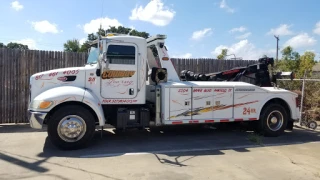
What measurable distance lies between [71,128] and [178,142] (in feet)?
9.46

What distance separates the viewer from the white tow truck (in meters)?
A: 7.80

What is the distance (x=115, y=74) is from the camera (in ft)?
27.9

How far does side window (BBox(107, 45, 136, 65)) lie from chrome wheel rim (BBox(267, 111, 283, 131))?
4.55 m

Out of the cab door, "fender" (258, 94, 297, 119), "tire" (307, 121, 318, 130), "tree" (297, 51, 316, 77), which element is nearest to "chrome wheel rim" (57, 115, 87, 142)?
the cab door

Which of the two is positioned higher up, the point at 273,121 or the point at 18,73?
the point at 18,73

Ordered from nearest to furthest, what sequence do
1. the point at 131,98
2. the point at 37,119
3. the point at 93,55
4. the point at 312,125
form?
1. the point at 37,119
2. the point at 131,98
3. the point at 93,55
4. the point at 312,125

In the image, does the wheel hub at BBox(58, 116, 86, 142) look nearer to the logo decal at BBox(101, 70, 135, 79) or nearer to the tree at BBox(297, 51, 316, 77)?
the logo decal at BBox(101, 70, 135, 79)

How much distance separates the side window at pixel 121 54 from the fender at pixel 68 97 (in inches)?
43.4

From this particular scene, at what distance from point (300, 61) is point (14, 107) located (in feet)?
142

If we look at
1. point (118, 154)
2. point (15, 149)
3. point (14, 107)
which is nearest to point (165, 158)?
point (118, 154)

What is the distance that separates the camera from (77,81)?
834 cm

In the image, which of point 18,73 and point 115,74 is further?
point 18,73

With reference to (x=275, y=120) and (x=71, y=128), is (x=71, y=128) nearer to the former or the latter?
(x=71, y=128)

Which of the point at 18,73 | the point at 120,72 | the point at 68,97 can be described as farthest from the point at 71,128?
the point at 18,73
